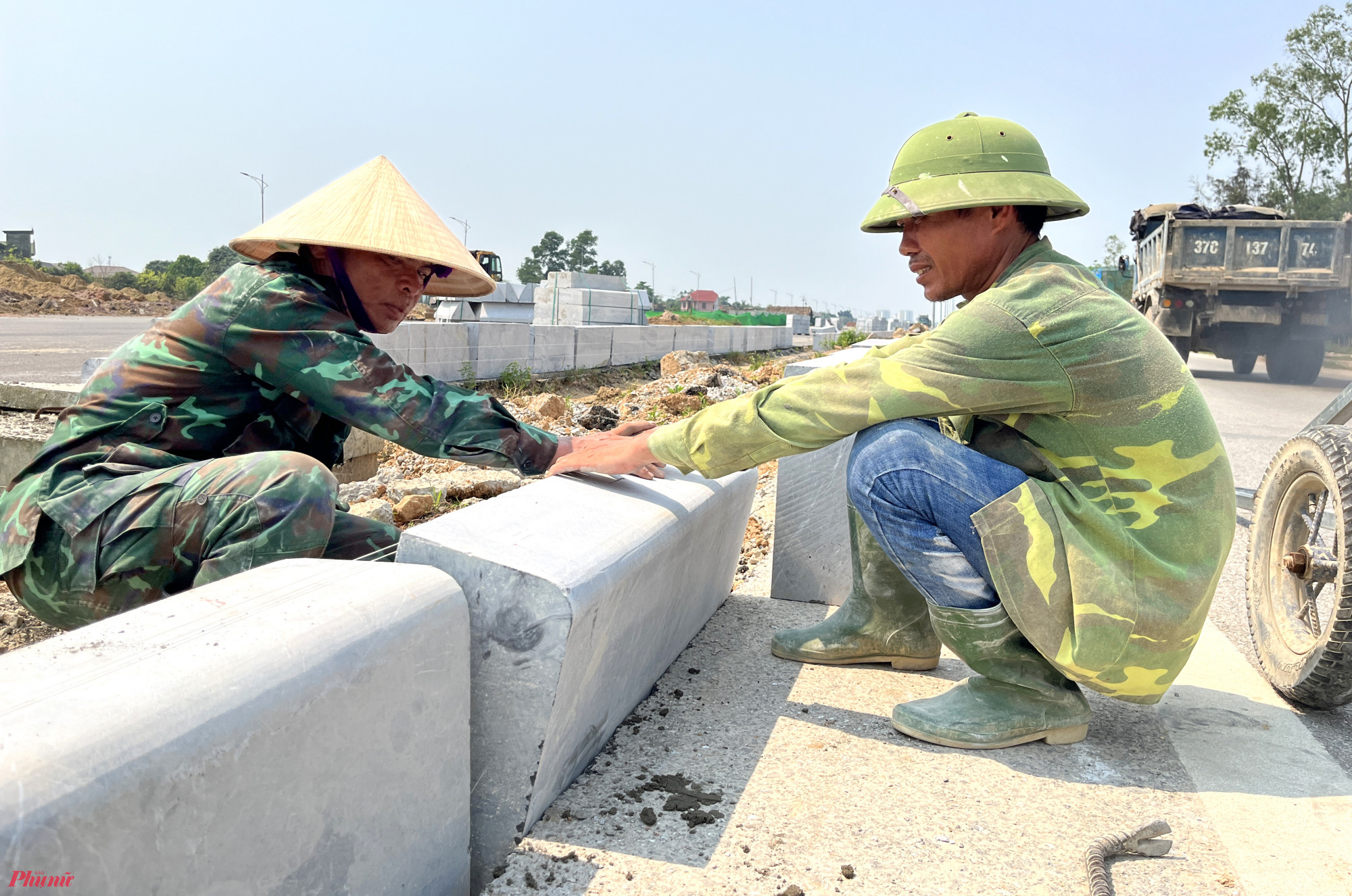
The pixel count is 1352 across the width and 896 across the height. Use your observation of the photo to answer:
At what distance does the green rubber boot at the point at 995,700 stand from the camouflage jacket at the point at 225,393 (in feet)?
3.90

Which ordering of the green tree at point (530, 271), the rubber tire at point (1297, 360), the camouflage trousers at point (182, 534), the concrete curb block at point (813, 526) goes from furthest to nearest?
the green tree at point (530, 271)
the rubber tire at point (1297, 360)
the concrete curb block at point (813, 526)
the camouflage trousers at point (182, 534)

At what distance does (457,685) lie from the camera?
1.63 m

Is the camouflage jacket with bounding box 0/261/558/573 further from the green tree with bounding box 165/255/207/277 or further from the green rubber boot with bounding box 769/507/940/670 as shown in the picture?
the green tree with bounding box 165/255/207/277

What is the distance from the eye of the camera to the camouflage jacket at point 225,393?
7.00ft

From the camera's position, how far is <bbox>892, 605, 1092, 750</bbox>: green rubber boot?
7.38 ft

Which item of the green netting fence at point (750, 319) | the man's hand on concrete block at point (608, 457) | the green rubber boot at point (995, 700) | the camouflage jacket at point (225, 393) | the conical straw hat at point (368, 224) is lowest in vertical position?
the green rubber boot at point (995, 700)

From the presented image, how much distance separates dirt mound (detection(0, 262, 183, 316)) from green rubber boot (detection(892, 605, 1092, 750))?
1242 inches

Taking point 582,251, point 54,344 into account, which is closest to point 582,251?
point 582,251

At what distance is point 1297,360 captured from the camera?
1512 cm

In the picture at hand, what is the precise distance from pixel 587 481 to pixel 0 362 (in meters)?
13.0

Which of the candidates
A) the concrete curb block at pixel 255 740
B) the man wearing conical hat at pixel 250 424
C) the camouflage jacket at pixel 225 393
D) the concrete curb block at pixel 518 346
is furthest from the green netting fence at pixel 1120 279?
the concrete curb block at pixel 255 740

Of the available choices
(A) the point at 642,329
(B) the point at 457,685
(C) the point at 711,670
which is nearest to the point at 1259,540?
(C) the point at 711,670

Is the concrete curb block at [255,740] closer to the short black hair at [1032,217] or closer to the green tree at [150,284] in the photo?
the short black hair at [1032,217]

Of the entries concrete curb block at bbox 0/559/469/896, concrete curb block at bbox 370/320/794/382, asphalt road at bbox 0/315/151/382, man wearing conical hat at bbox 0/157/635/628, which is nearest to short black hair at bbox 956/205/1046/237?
man wearing conical hat at bbox 0/157/635/628
